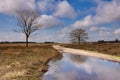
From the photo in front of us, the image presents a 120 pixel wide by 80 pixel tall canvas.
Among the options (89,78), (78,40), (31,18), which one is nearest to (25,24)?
(31,18)

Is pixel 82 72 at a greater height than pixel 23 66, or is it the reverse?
pixel 23 66

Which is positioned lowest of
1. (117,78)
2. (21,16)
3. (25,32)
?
(117,78)

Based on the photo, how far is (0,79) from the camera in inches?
645

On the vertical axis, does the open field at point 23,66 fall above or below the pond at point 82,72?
above

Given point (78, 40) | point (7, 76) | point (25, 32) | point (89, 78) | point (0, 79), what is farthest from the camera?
point (78, 40)

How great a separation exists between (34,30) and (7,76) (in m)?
64.1

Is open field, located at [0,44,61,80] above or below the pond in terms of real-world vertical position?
above

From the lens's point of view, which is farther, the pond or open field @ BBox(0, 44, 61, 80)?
the pond

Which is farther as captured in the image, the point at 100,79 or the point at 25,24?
the point at 25,24

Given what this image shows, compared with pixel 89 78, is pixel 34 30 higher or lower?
higher

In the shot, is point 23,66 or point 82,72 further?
point 23,66

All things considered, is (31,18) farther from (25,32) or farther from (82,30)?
(82,30)

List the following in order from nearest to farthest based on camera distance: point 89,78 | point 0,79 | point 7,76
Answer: point 0,79
point 7,76
point 89,78

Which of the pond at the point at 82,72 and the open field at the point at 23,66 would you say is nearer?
the open field at the point at 23,66
